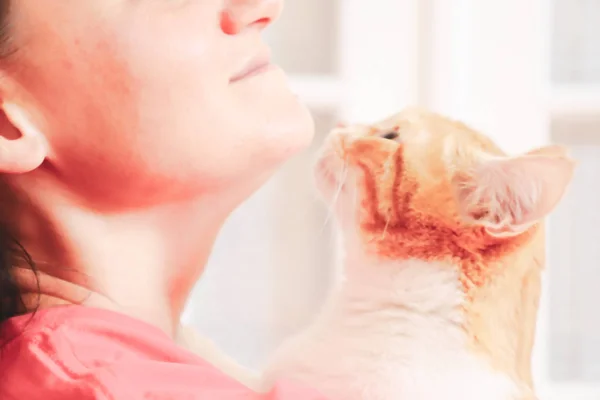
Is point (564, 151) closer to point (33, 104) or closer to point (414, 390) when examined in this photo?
point (414, 390)

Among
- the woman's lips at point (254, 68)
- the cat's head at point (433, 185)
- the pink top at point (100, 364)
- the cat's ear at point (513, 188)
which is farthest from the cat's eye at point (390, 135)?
the pink top at point (100, 364)

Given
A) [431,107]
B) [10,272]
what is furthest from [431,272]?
[431,107]

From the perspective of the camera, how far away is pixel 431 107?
1265 millimetres

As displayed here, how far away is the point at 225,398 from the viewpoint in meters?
0.58

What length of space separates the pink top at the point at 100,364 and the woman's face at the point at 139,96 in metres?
0.10

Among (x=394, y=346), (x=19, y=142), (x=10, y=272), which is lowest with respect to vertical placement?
(x=394, y=346)

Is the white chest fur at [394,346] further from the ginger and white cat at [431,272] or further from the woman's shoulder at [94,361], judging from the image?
the woman's shoulder at [94,361]

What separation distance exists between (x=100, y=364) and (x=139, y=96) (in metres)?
0.21

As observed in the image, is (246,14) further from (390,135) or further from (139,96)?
(390,135)

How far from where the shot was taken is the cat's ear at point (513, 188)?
68cm

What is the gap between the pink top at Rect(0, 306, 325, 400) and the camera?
57 cm

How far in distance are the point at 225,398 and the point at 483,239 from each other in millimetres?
305

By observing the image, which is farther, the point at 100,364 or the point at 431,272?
the point at 431,272

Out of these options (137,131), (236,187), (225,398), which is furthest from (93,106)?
(225,398)
